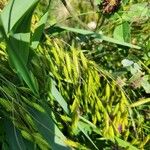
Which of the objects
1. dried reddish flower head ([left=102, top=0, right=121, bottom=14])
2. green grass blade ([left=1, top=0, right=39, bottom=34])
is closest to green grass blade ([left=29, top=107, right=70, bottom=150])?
green grass blade ([left=1, top=0, right=39, bottom=34])

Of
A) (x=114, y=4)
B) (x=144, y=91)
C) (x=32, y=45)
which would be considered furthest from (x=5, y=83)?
(x=144, y=91)

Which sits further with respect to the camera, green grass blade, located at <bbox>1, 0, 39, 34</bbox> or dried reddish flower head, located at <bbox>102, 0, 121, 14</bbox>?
dried reddish flower head, located at <bbox>102, 0, 121, 14</bbox>

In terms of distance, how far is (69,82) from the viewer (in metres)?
0.95

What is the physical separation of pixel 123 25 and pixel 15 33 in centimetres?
51

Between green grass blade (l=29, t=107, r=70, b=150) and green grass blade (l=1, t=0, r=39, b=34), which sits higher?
green grass blade (l=1, t=0, r=39, b=34)

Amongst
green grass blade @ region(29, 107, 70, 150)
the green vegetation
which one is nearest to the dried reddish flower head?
the green vegetation

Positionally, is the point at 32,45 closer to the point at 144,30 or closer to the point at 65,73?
the point at 65,73

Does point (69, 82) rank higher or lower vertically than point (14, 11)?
lower

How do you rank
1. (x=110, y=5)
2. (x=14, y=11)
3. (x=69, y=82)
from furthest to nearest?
(x=110, y=5), (x=69, y=82), (x=14, y=11)

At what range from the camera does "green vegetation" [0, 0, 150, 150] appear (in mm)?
699

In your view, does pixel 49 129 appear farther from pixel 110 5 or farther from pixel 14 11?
pixel 110 5

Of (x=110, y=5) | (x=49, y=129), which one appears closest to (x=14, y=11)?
(x=49, y=129)

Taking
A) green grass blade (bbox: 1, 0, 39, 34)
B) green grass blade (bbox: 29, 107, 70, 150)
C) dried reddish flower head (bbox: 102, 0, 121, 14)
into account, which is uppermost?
green grass blade (bbox: 1, 0, 39, 34)

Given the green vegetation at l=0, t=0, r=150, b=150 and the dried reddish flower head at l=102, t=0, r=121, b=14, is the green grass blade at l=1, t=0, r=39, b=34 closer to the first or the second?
the green vegetation at l=0, t=0, r=150, b=150
